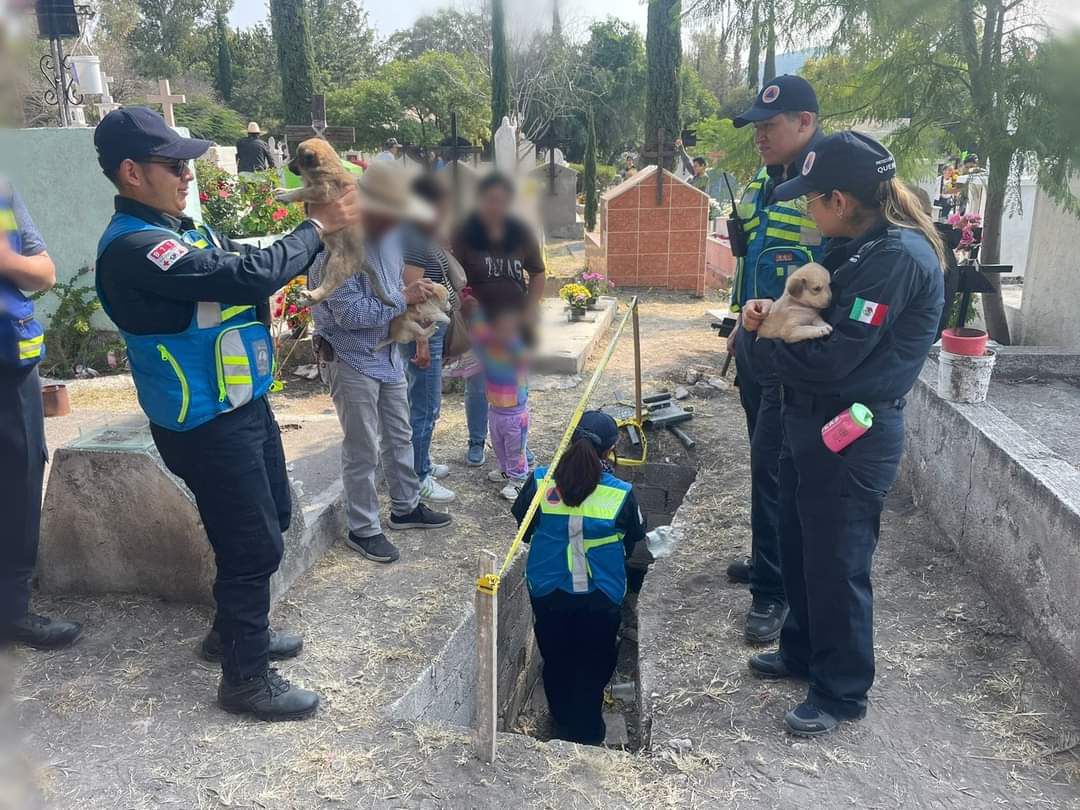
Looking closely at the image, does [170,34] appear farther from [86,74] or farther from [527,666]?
[527,666]

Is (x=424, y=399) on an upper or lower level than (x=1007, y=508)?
upper

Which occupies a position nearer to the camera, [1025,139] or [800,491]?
[800,491]

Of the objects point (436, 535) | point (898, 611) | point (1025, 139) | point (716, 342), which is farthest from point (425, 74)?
point (898, 611)

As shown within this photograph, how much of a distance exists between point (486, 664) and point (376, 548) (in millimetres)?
1619

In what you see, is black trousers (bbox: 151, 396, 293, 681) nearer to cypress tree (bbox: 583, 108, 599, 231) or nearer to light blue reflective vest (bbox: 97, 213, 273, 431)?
light blue reflective vest (bbox: 97, 213, 273, 431)

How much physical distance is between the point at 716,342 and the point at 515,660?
5283mm

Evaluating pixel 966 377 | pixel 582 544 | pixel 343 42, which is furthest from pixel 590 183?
pixel 343 42

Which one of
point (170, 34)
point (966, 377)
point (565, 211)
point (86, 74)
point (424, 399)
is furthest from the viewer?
point (170, 34)

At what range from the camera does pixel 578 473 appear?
3377 millimetres

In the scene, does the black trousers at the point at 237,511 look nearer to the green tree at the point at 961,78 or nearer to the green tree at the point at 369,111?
the green tree at the point at 961,78

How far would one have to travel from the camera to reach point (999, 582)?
329cm

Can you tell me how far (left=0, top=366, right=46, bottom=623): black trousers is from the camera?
115 inches

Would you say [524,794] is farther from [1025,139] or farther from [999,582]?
[1025,139]

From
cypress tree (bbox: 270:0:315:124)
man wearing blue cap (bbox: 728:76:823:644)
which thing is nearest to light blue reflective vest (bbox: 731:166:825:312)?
man wearing blue cap (bbox: 728:76:823:644)
